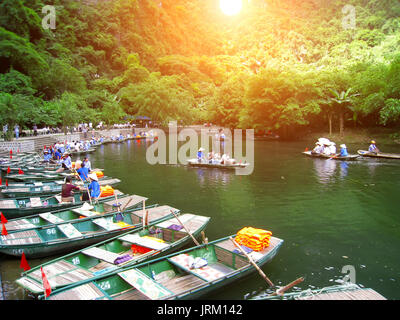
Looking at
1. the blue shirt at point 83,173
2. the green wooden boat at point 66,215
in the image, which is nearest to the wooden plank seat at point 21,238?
the green wooden boat at point 66,215

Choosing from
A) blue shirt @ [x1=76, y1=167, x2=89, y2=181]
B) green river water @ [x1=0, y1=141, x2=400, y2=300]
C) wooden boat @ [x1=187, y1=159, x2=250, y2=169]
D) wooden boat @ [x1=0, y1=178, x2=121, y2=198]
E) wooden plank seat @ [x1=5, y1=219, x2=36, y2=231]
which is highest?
blue shirt @ [x1=76, y1=167, x2=89, y2=181]

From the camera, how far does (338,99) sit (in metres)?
41.8

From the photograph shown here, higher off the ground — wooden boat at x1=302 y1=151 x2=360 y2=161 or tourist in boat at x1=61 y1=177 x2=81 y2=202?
wooden boat at x1=302 y1=151 x2=360 y2=161

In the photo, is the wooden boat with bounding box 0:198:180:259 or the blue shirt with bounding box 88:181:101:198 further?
the blue shirt with bounding box 88:181:101:198

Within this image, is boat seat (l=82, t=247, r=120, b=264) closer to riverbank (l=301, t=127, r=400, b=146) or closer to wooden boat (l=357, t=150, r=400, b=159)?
wooden boat (l=357, t=150, r=400, b=159)

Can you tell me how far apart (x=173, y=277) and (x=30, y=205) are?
8778mm

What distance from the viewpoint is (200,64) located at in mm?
102375

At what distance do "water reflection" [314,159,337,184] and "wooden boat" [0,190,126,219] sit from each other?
15.1 metres

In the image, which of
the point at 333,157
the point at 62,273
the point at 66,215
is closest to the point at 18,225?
the point at 66,215

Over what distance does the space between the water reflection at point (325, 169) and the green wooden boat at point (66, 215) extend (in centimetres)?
1373

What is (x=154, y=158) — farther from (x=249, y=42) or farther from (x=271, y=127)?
(x=249, y=42)

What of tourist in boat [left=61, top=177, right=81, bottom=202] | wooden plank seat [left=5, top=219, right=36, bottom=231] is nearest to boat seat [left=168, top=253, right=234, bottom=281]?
wooden plank seat [left=5, top=219, right=36, bottom=231]

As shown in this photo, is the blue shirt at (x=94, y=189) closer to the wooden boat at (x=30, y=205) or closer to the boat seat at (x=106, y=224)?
the wooden boat at (x=30, y=205)

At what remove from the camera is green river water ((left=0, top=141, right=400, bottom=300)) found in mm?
8781
